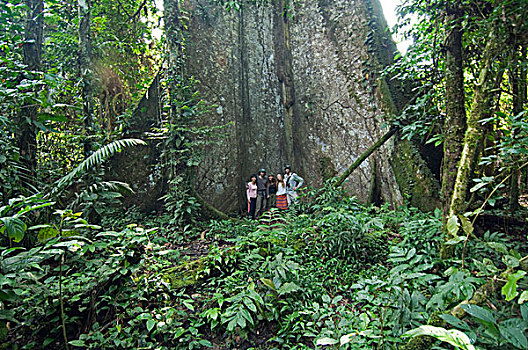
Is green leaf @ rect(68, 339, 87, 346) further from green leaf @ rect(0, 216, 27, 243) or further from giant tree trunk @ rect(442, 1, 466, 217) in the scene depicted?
giant tree trunk @ rect(442, 1, 466, 217)

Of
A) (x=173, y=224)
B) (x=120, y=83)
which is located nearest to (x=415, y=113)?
(x=173, y=224)

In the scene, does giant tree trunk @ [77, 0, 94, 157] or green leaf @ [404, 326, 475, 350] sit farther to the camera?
giant tree trunk @ [77, 0, 94, 157]

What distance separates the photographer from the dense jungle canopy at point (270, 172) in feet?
6.14

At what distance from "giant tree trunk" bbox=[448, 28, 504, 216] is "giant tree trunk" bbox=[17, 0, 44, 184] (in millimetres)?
3918

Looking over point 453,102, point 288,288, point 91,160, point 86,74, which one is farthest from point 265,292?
point 86,74

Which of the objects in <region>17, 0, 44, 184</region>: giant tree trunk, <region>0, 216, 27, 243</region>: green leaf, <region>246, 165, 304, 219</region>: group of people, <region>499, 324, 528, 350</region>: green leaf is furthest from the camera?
<region>246, 165, 304, 219</region>: group of people

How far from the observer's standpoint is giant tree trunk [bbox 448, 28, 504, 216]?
2.29 m

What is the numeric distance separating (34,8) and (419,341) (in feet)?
15.9

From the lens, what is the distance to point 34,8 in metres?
3.36

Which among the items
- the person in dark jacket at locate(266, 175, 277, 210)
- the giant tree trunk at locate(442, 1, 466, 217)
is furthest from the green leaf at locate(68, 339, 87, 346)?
the person in dark jacket at locate(266, 175, 277, 210)

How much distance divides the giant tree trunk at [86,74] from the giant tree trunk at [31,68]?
17.5 inches

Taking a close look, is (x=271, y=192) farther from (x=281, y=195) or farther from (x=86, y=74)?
(x=86, y=74)

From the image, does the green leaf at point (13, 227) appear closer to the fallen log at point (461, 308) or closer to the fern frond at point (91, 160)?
the fern frond at point (91, 160)

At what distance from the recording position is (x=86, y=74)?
3670mm
